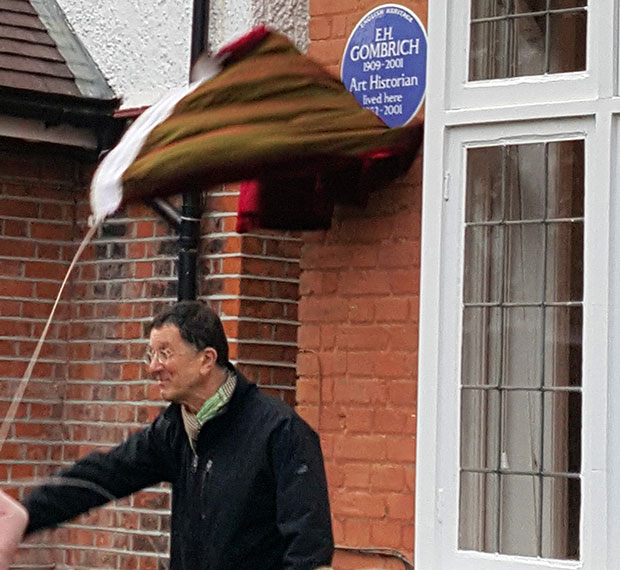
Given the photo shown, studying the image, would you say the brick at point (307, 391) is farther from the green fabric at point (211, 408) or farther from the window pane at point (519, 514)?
the green fabric at point (211, 408)

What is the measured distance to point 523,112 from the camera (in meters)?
6.43

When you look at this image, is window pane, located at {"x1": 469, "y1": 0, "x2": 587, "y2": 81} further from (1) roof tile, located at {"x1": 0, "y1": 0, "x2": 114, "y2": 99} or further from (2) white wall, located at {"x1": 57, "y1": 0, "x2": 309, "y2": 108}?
(1) roof tile, located at {"x1": 0, "y1": 0, "x2": 114, "y2": 99}

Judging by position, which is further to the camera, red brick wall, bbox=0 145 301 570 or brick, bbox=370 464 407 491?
red brick wall, bbox=0 145 301 570

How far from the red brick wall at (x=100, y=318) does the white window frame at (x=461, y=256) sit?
82 centimetres

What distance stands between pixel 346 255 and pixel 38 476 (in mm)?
1822

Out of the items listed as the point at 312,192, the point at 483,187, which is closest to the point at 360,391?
the point at 312,192

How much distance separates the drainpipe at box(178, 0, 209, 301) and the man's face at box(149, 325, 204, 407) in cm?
127

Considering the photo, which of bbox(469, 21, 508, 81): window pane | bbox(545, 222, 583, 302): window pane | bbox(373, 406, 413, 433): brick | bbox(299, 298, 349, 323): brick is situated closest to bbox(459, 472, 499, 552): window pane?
bbox(373, 406, 413, 433): brick

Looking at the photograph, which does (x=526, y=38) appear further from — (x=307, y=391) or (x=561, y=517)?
(x=561, y=517)

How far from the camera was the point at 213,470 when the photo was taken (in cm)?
577

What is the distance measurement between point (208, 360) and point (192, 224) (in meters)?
1.46

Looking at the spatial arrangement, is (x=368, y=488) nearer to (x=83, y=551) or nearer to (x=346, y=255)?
(x=346, y=255)

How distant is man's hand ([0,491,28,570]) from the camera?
4262mm

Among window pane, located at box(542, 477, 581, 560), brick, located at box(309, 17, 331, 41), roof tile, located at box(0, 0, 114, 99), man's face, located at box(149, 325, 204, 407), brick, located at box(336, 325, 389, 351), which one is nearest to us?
man's face, located at box(149, 325, 204, 407)
